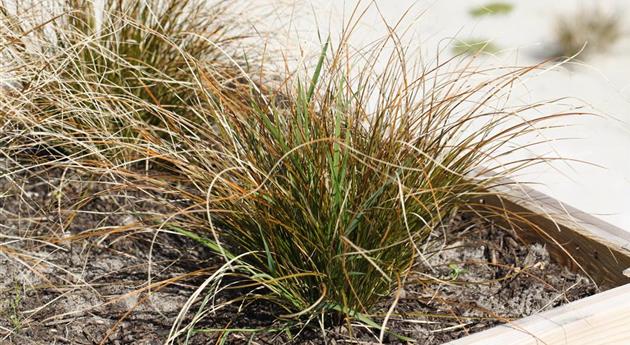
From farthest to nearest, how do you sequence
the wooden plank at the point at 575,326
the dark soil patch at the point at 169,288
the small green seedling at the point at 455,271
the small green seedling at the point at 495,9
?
the small green seedling at the point at 495,9 → the small green seedling at the point at 455,271 → the dark soil patch at the point at 169,288 → the wooden plank at the point at 575,326

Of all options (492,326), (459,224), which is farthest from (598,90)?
(492,326)

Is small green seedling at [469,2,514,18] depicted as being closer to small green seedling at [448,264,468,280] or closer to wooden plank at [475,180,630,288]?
wooden plank at [475,180,630,288]

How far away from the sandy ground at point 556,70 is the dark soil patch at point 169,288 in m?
0.33

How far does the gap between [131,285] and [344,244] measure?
611 mm

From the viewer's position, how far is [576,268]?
2.40 meters

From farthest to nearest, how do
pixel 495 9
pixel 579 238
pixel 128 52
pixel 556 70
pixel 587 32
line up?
pixel 495 9 < pixel 587 32 < pixel 556 70 < pixel 128 52 < pixel 579 238

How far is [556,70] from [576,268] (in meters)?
1.29

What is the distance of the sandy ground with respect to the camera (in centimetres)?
329

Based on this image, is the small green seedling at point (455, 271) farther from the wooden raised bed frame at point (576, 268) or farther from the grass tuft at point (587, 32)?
the grass tuft at point (587, 32)

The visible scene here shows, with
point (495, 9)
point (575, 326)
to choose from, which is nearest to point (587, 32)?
point (495, 9)

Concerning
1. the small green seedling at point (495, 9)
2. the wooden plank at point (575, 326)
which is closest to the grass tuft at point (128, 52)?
the wooden plank at point (575, 326)

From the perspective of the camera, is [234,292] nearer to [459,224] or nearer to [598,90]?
[459,224]

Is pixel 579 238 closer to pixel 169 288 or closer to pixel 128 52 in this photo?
pixel 169 288

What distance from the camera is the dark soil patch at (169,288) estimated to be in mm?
2066
